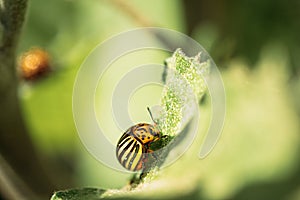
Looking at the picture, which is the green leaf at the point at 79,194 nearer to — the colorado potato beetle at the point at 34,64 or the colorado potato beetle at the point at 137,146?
the colorado potato beetle at the point at 137,146

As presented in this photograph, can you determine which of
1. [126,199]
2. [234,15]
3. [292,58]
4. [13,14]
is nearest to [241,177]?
[126,199]

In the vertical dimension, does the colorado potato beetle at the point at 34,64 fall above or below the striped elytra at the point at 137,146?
above

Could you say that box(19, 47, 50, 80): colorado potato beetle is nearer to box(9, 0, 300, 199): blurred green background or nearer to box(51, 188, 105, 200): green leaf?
box(9, 0, 300, 199): blurred green background

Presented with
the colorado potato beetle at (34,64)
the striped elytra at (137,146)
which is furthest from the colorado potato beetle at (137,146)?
the colorado potato beetle at (34,64)

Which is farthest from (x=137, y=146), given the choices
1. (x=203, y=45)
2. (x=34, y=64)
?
A: (x=34, y=64)

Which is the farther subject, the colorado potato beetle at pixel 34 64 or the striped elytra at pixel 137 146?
the colorado potato beetle at pixel 34 64

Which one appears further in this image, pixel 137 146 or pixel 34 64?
pixel 34 64

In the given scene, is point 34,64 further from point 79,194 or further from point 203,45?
point 79,194
